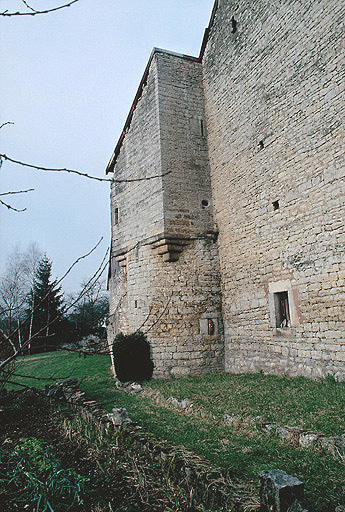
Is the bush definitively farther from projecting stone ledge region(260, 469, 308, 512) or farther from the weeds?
projecting stone ledge region(260, 469, 308, 512)

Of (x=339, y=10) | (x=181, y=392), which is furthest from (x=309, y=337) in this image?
(x=339, y=10)

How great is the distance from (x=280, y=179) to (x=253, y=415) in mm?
5253

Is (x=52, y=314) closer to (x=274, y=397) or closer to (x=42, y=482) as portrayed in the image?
(x=42, y=482)

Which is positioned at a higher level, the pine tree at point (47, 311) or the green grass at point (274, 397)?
the pine tree at point (47, 311)

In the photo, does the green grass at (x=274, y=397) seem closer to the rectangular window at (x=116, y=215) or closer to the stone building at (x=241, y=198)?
the stone building at (x=241, y=198)

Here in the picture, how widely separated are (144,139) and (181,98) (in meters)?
1.74

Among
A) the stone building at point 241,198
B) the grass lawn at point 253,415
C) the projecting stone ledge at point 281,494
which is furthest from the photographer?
the stone building at point 241,198

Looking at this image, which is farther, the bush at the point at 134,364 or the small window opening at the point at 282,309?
the bush at the point at 134,364

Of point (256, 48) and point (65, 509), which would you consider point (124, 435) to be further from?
point (256, 48)

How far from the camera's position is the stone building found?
22.2ft

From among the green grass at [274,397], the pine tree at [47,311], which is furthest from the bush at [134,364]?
the pine tree at [47,311]

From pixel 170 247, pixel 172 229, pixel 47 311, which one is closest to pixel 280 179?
pixel 172 229

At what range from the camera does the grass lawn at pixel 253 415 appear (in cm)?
331

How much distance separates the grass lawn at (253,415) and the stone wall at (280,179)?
3.07 ft
